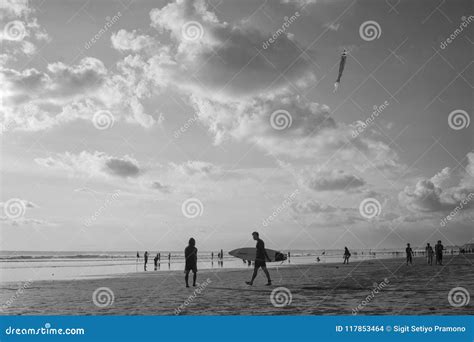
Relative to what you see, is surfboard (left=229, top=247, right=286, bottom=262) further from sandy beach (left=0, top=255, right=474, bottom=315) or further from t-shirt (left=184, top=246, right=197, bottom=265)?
t-shirt (left=184, top=246, right=197, bottom=265)

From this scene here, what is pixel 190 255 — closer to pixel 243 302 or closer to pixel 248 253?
pixel 243 302

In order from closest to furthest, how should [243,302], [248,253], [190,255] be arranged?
[243,302], [190,255], [248,253]

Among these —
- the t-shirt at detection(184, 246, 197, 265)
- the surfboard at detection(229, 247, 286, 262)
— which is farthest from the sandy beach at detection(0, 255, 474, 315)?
the surfboard at detection(229, 247, 286, 262)

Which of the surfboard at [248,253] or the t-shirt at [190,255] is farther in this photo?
the surfboard at [248,253]

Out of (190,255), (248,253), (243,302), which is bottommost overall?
(243,302)

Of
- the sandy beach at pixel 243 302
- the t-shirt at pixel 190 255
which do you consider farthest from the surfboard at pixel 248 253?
the t-shirt at pixel 190 255

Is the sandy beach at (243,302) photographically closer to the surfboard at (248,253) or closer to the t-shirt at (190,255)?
the t-shirt at (190,255)

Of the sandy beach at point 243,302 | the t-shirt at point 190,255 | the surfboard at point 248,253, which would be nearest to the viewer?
the sandy beach at point 243,302

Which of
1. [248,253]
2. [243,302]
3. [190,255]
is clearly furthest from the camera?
[248,253]

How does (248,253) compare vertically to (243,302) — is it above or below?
above

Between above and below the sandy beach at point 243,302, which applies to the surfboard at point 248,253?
above

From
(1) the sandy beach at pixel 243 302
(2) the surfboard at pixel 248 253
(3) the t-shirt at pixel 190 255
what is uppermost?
(3) the t-shirt at pixel 190 255

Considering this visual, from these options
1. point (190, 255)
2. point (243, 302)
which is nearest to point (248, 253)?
point (190, 255)

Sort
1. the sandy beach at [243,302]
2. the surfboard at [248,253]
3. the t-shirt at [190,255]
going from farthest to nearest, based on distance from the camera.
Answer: the surfboard at [248,253], the t-shirt at [190,255], the sandy beach at [243,302]
